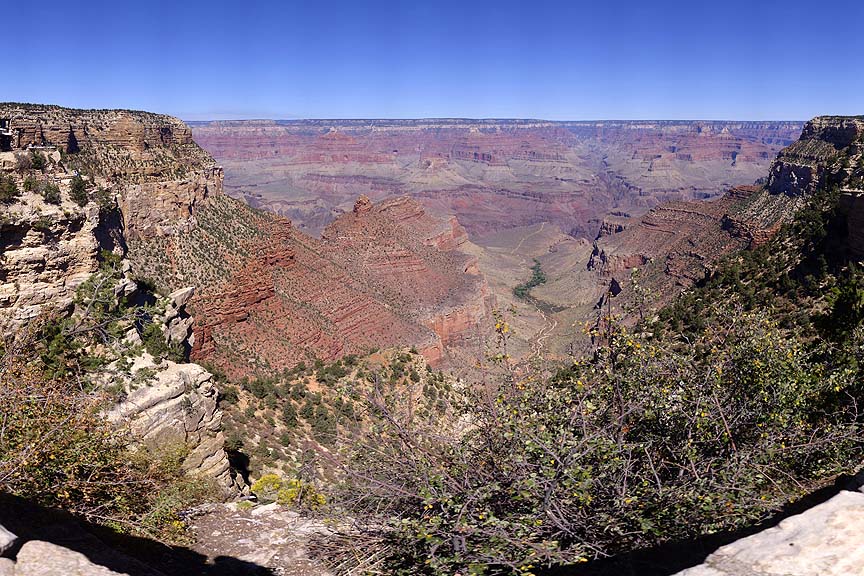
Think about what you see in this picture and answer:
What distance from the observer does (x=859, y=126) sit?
7081cm

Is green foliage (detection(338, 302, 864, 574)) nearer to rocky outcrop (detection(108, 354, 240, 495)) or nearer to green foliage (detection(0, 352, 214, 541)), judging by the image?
green foliage (detection(0, 352, 214, 541))

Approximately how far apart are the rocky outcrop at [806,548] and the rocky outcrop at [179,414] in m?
11.1

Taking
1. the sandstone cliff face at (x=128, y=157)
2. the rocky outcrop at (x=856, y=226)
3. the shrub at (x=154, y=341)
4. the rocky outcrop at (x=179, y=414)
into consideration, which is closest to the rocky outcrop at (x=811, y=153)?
the rocky outcrop at (x=856, y=226)

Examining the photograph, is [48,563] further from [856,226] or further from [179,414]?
[856,226]

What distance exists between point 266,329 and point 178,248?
987cm

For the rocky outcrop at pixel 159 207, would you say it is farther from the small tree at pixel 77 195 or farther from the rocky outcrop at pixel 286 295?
the small tree at pixel 77 195

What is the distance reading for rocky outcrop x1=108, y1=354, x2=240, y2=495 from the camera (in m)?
12.0

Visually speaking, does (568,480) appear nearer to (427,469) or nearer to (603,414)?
(427,469)

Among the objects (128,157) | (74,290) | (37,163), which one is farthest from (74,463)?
(128,157)

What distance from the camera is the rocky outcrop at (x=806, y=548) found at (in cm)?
342

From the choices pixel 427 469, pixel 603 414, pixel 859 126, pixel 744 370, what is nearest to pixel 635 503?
pixel 603 414

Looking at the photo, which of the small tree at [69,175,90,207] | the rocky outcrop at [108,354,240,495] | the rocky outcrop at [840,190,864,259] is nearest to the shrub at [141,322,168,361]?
the rocky outcrop at [108,354,240,495]

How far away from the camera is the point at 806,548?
141 inches

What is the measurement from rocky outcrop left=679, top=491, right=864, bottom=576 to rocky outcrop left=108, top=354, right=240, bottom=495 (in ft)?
36.4
